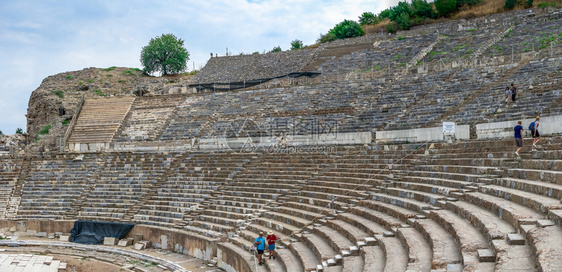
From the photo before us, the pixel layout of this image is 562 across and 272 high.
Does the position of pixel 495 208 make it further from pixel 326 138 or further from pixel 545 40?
pixel 545 40

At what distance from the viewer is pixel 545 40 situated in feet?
82.0

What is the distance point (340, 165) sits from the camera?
55.3 feet

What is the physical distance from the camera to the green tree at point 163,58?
4206cm

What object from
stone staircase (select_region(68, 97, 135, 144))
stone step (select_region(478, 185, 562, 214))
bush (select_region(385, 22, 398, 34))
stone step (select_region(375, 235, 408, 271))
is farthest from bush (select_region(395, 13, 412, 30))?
stone step (select_region(375, 235, 408, 271))

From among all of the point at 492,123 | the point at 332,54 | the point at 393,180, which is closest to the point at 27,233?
the point at 393,180

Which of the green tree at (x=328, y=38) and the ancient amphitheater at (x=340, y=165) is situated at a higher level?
the green tree at (x=328, y=38)

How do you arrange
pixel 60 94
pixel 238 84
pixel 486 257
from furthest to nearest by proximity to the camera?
pixel 60 94
pixel 238 84
pixel 486 257

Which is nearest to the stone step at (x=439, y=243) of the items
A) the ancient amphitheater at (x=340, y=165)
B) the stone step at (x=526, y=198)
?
the ancient amphitheater at (x=340, y=165)

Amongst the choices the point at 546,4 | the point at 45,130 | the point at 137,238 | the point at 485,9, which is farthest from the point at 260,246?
the point at 485,9

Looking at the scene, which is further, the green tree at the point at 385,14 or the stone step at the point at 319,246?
the green tree at the point at 385,14

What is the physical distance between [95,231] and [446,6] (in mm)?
31052

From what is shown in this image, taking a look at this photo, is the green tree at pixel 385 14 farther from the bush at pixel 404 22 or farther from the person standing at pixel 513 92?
the person standing at pixel 513 92

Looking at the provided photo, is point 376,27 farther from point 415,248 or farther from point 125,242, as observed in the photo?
point 415,248

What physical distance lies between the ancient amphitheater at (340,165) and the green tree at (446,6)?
394 centimetres
